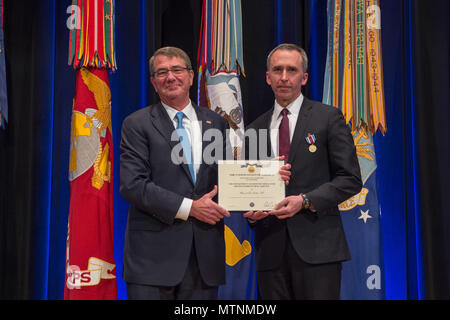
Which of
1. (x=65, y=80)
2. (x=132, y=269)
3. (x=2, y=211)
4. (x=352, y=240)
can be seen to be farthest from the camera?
(x=65, y=80)

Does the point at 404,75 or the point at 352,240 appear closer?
the point at 352,240

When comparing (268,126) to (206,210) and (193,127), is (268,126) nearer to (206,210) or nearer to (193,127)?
(193,127)

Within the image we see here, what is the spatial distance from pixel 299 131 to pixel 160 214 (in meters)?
0.75

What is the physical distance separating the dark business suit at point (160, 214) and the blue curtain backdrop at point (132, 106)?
125 cm

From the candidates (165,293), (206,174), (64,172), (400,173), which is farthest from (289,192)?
(64,172)

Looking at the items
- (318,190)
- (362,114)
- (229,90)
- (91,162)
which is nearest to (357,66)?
(362,114)

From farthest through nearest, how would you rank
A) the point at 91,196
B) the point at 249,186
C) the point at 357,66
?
1. the point at 357,66
2. the point at 91,196
3. the point at 249,186

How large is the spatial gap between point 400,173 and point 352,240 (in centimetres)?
81

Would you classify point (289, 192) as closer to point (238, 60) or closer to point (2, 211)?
point (238, 60)

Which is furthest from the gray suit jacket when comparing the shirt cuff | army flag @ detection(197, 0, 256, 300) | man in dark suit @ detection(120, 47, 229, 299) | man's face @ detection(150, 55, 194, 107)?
army flag @ detection(197, 0, 256, 300)

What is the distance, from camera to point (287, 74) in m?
2.33

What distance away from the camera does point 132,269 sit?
6.84 ft

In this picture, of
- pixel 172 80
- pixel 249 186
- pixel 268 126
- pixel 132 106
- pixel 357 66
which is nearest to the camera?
pixel 249 186

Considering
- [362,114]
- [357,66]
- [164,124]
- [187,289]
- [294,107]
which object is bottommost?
[187,289]
